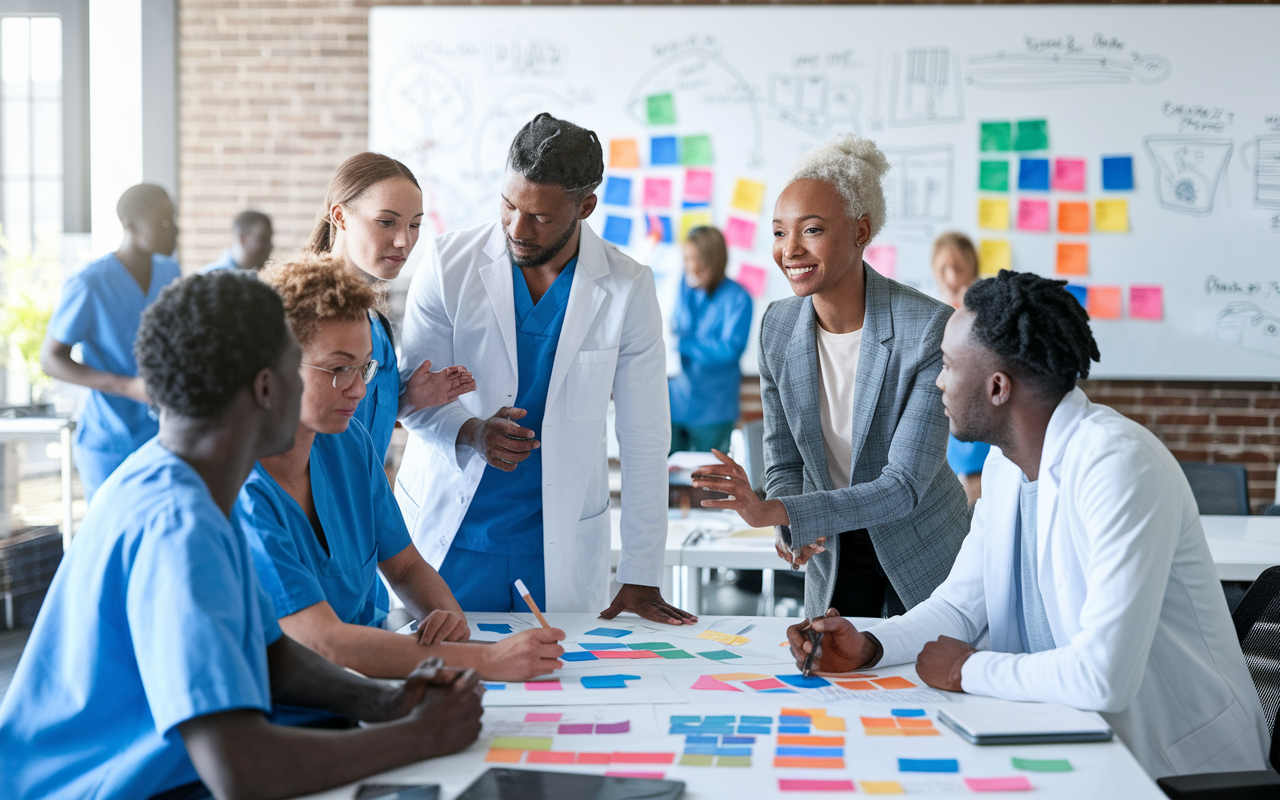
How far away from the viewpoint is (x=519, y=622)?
1909 mm

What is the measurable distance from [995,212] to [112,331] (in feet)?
13.0

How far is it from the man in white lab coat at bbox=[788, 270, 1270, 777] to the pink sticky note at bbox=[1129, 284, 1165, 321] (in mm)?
3748

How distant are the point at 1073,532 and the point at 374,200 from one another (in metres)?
1.50

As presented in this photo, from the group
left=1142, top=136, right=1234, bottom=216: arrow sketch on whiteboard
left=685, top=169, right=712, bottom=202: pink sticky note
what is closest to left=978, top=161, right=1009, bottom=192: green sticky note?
left=1142, top=136, right=1234, bottom=216: arrow sketch on whiteboard

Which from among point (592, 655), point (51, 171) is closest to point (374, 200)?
point (592, 655)

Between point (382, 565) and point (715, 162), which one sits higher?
point (715, 162)

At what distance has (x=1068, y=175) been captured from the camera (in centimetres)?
496

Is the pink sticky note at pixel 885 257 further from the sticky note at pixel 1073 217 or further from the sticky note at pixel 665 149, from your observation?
the sticky note at pixel 665 149

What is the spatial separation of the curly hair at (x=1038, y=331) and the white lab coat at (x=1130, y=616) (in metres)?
0.06

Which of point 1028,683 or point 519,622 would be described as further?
point 519,622

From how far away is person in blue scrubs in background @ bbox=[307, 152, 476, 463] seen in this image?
2082mm

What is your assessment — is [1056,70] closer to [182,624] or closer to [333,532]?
[333,532]

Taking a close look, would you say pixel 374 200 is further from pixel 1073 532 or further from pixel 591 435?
pixel 1073 532

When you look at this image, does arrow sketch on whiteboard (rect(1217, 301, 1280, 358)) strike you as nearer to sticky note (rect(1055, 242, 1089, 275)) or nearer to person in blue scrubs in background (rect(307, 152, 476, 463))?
sticky note (rect(1055, 242, 1089, 275))
